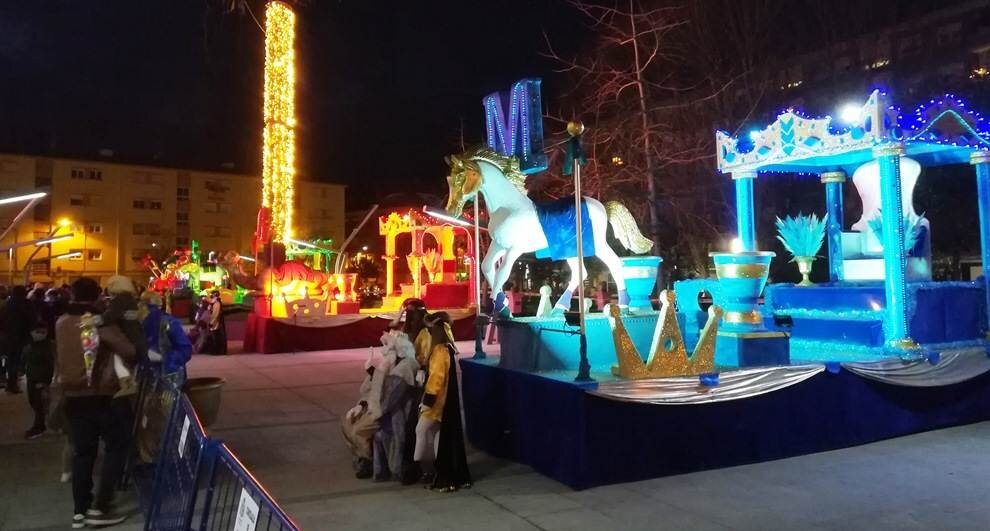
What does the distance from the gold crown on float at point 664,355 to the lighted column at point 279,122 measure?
1503 cm

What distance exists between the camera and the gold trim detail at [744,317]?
6672mm

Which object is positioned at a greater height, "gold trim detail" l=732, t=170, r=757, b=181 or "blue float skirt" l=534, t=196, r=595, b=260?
"gold trim detail" l=732, t=170, r=757, b=181

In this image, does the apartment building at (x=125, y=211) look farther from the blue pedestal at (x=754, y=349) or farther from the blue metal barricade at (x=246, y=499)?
the blue metal barricade at (x=246, y=499)

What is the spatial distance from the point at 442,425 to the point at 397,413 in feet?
1.30

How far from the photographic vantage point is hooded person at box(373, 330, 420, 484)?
214 inches

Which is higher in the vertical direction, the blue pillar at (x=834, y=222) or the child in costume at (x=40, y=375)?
Result: the blue pillar at (x=834, y=222)

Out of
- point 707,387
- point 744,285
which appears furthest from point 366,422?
point 744,285

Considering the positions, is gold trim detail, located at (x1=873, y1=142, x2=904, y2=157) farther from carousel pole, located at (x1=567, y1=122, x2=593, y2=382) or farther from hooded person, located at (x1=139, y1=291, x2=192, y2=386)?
hooded person, located at (x1=139, y1=291, x2=192, y2=386)

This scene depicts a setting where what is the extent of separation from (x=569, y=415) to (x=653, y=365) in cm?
96

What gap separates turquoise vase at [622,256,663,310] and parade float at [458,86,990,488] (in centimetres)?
16

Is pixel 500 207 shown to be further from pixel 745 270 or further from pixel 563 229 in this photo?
pixel 745 270

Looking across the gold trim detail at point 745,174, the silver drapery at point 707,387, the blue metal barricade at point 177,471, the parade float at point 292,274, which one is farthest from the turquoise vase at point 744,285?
the parade float at point 292,274

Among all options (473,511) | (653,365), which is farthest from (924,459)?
(473,511)

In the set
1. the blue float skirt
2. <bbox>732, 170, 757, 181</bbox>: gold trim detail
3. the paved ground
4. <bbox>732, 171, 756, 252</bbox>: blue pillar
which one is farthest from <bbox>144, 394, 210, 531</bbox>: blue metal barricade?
<bbox>732, 170, 757, 181</bbox>: gold trim detail
